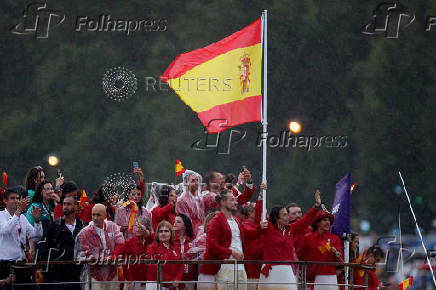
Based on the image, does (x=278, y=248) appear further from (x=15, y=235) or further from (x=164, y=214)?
(x=15, y=235)

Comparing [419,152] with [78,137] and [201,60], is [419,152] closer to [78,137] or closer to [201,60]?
[78,137]

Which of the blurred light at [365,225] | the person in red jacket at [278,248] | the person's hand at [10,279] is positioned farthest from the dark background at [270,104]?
the person's hand at [10,279]

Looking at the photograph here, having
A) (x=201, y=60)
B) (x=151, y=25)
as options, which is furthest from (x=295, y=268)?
(x=151, y=25)

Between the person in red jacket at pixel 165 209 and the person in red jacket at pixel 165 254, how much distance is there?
154 cm

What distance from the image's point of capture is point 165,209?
15773mm

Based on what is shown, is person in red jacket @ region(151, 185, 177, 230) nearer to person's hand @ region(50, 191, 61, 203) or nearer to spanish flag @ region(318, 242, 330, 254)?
person's hand @ region(50, 191, 61, 203)

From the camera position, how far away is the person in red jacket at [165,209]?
51.7ft

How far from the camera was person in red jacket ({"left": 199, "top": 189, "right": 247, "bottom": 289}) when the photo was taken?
13567 mm

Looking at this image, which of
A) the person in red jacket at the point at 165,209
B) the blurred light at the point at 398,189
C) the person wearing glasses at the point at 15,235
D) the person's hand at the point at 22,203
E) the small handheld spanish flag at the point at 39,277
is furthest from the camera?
the blurred light at the point at 398,189

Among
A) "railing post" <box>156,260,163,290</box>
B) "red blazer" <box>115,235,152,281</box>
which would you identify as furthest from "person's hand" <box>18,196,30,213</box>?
"railing post" <box>156,260,163,290</box>

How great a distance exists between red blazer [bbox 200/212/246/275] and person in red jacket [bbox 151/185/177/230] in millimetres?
2015

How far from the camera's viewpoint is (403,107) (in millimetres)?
35812

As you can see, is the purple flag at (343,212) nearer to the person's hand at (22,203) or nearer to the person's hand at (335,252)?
the person's hand at (335,252)

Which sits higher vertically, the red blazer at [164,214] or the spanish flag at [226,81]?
the spanish flag at [226,81]
